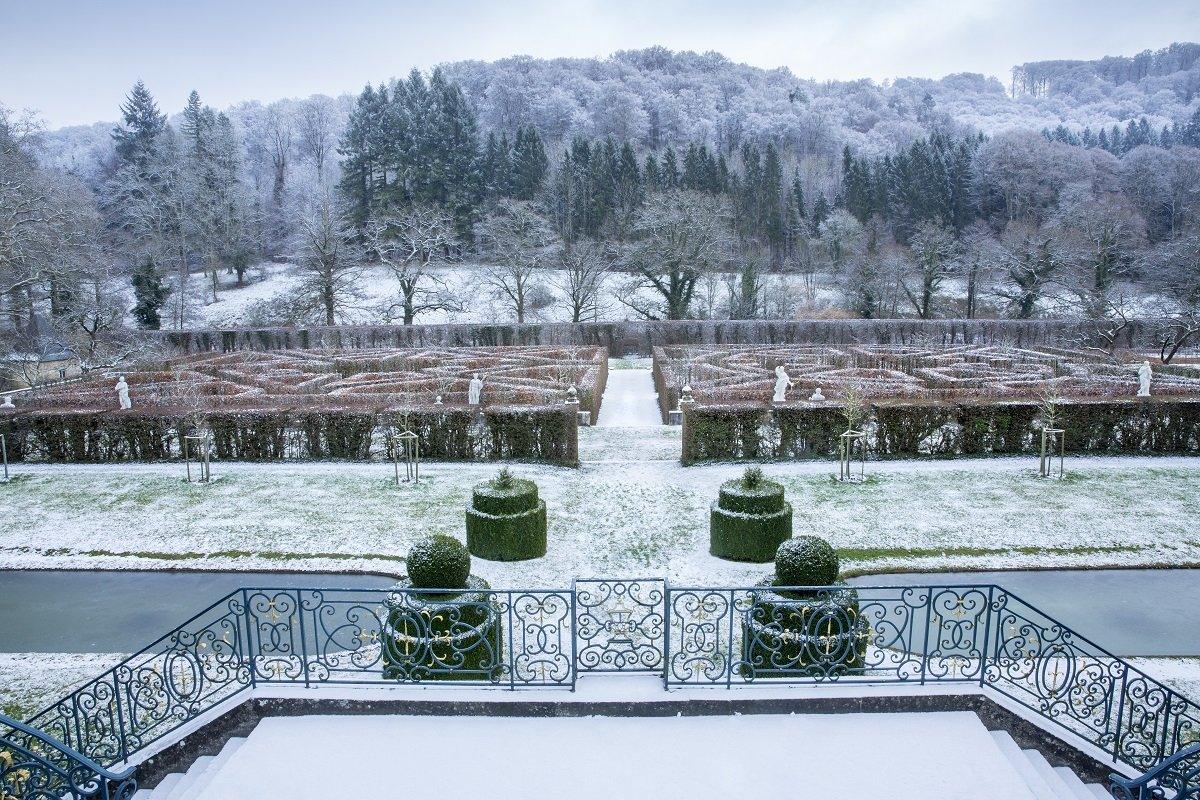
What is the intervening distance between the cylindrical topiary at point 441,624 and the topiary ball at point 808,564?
2.62m

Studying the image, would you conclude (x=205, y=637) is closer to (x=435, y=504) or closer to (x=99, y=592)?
(x=99, y=592)

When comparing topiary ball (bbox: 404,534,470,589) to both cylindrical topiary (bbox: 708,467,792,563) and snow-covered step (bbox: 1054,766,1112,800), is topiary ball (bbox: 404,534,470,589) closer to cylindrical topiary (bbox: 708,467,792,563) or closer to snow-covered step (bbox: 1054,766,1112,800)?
cylindrical topiary (bbox: 708,467,792,563)

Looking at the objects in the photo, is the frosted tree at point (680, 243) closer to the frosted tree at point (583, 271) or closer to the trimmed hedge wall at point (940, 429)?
the frosted tree at point (583, 271)

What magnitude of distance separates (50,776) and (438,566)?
297 centimetres

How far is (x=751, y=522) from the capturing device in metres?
9.80

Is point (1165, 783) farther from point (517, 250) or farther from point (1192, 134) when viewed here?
point (1192, 134)

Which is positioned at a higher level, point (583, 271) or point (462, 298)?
point (583, 271)

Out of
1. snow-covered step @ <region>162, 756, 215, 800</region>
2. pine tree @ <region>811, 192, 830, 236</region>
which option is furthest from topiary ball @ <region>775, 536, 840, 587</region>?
pine tree @ <region>811, 192, 830, 236</region>

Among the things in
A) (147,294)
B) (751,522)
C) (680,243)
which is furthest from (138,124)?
(751,522)

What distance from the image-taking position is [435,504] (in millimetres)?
12461

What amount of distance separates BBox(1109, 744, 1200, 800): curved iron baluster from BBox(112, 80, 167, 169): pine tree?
203ft

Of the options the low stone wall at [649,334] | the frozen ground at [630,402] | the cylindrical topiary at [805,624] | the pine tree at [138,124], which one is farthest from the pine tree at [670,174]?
the cylindrical topiary at [805,624]

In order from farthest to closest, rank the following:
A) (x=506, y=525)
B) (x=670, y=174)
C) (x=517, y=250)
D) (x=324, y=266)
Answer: (x=670, y=174), (x=517, y=250), (x=324, y=266), (x=506, y=525)

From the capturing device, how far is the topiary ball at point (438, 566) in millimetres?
6684
